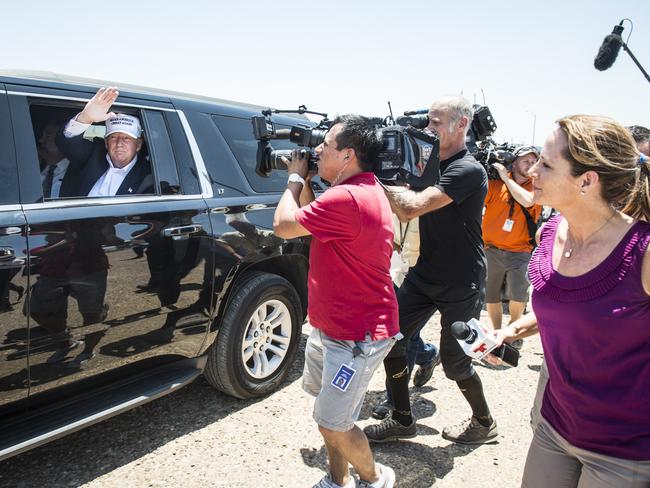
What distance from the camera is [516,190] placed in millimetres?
4453

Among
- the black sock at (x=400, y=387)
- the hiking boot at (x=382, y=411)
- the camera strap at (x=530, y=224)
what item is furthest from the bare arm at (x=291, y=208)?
the camera strap at (x=530, y=224)

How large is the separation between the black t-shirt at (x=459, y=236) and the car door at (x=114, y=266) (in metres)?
1.33

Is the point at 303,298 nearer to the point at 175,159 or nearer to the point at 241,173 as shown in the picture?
the point at 241,173

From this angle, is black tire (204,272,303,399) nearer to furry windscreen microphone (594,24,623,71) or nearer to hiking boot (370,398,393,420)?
hiking boot (370,398,393,420)

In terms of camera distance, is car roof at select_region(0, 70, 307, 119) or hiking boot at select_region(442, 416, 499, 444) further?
hiking boot at select_region(442, 416, 499, 444)

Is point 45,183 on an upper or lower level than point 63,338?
upper

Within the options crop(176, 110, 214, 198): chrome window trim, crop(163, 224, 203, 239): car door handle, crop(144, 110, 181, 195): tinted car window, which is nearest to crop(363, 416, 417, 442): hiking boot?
crop(163, 224, 203, 239): car door handle

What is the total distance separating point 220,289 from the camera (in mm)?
3064

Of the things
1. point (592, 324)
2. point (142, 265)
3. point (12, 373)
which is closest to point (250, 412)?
point (142, 265)

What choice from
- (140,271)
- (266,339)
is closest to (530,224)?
(266,339)

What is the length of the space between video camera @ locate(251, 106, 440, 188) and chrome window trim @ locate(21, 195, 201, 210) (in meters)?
0.57

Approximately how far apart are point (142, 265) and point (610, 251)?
209 centimetres

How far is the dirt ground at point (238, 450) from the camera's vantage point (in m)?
2.72

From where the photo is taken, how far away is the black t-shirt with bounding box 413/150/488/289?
2.98 meters
